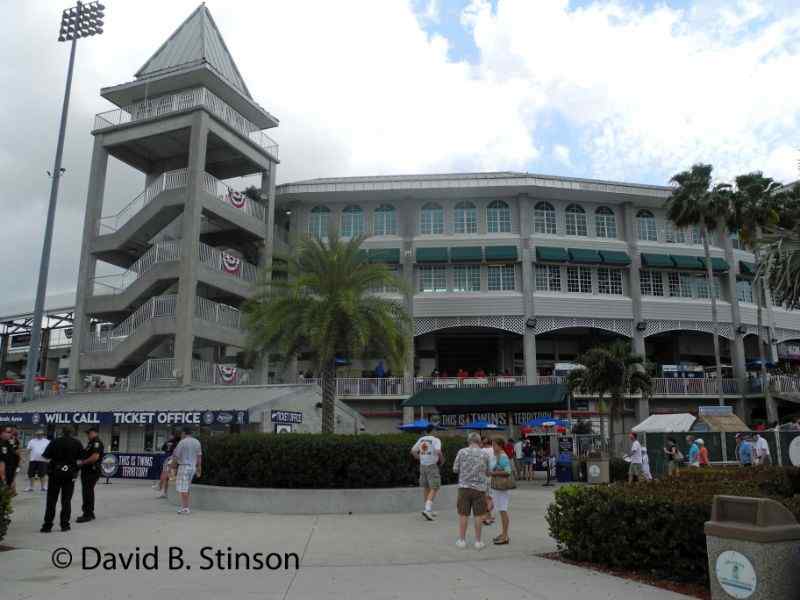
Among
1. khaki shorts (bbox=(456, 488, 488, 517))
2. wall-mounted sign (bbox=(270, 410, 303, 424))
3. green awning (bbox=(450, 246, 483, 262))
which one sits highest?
green awning (bbox=(450, 246, 483, 262))

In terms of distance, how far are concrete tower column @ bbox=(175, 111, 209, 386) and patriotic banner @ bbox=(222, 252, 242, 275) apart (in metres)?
2.04

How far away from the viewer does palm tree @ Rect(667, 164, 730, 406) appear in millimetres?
34969

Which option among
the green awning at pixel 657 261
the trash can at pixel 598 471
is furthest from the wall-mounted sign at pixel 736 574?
the green awning at pixel 657 261

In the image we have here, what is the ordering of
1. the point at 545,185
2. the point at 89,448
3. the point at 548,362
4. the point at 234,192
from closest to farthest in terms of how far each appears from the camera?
the point at 89,448
the point at 234,192
the point at 545,185
the point at 548,362

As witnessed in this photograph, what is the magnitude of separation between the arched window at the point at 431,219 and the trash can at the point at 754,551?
32599 millimetres

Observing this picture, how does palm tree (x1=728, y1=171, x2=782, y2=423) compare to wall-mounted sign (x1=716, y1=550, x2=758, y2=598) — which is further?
palm tree (x1=728, y1=171, x2=782, y2=423)

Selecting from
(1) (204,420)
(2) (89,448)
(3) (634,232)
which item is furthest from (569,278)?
(2) (89,448)

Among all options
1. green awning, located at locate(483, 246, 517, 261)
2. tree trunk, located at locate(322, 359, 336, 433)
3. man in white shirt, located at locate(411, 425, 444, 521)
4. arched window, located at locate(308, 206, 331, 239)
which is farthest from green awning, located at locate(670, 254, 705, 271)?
man in white shirt, located at locate(411, 425, 444, 521)

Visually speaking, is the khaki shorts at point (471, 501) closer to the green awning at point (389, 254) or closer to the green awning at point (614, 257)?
the green awning at point (389, 254)

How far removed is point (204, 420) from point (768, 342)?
3348 cm

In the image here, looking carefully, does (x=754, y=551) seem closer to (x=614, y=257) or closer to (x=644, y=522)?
(x=644, y=522)

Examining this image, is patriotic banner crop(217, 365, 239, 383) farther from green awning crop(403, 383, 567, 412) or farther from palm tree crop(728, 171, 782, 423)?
palm tree crop(728, 171, 782, 423)

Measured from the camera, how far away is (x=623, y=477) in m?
23.9

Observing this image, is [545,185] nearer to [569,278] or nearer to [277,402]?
[569,278]
